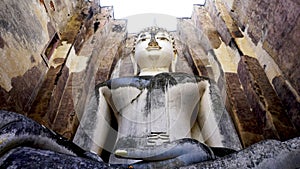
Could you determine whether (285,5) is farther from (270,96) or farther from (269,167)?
(269,167)

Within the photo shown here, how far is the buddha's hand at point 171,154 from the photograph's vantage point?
1.47 meters

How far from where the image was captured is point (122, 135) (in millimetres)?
3055

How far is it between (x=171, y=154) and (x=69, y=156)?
0.49 m

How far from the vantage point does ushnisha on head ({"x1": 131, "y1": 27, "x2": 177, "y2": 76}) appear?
155 inches

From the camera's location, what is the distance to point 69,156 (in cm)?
132

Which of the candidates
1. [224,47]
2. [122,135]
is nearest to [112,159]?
[122,135]

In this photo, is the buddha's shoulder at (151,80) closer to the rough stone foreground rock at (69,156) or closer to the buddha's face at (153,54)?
the buddha's face at (153,54)

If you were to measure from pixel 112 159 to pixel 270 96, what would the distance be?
1945 millimetres

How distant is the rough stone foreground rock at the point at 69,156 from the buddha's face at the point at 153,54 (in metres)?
2.62

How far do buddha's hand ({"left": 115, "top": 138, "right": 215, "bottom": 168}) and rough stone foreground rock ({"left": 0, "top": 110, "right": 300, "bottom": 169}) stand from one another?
0.17 meters

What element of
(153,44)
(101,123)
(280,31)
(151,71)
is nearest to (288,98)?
(280,31)

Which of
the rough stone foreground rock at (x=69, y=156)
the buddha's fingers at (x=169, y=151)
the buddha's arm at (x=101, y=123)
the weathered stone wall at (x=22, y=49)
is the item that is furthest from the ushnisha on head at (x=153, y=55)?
the rough stone foreground rock at (x=69, y=156)

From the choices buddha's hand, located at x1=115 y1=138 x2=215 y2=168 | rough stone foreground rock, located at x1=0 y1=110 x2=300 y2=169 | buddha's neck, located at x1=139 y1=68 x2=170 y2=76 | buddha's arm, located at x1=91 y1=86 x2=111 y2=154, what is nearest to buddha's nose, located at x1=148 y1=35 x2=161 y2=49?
buddha's neck, located at x1=139 y1=68 x2=170 y2=76

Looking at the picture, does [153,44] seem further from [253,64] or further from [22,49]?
[22,49]
